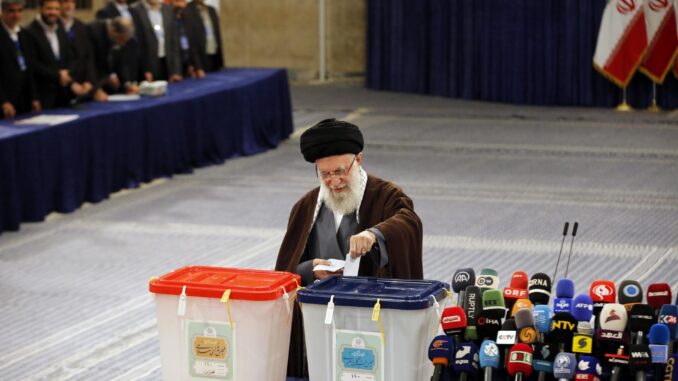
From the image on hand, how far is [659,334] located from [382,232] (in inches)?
44.8

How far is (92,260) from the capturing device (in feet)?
27.8

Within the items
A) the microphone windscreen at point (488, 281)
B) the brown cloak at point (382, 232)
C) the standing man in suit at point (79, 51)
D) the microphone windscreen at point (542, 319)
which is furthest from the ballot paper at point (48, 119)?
the microphone windscreen at point (542, 319)

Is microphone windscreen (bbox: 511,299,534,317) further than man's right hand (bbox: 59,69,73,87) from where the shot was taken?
No

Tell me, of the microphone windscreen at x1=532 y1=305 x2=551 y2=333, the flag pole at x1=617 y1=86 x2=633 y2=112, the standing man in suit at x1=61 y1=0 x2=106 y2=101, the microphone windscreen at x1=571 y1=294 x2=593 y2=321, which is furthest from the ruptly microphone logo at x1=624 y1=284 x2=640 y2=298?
the flag pole at x1=617 y1=86 x2=633 y2=112

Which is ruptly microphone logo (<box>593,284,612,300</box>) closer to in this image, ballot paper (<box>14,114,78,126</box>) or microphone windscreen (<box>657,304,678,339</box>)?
microphone windscreen (<box>657,304,678,339</box>)

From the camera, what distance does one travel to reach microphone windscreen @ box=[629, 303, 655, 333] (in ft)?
12.9

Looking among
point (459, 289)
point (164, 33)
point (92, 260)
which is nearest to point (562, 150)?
point (164, 33)

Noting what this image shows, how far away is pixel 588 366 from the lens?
3.84 meters

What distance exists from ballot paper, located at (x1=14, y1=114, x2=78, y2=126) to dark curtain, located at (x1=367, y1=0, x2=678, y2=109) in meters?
8.76

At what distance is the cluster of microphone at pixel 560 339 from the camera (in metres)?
3.85

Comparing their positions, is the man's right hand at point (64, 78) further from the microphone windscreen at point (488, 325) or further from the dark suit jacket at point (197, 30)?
the microphone windscreen at point (488, 325)

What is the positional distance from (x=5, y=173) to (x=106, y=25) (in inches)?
131

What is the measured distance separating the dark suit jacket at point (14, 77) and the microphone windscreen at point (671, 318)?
765cm

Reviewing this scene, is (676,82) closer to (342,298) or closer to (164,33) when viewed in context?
(164,33)
